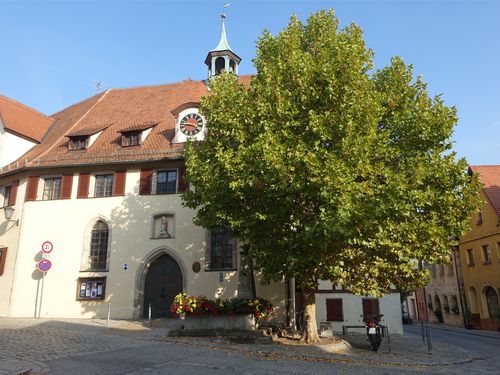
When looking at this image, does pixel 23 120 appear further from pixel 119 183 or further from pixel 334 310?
pixel 334 310

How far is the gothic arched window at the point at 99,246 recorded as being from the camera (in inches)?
870

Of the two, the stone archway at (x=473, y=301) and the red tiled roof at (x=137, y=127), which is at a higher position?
the red tiled roof at (x=137, y=127)

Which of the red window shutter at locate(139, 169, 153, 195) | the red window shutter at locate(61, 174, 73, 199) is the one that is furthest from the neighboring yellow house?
the red window shutter at locate(61, 174, 73, 199)

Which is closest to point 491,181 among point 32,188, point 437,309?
point 437,309

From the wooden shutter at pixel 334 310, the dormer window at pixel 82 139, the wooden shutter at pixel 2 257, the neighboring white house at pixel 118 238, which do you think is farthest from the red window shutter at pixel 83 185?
the wooden shutter at pixel 334 310

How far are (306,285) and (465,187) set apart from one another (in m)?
5.79

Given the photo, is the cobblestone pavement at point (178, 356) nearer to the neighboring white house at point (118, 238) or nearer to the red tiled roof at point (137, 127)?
the neighboring white house at point (118, 238)

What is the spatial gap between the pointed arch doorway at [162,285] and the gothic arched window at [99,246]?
2.51m

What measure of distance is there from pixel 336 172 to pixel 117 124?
1777 cm

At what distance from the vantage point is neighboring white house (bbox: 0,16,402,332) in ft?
69.3

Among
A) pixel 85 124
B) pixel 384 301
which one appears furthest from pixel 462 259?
pixel 85 124

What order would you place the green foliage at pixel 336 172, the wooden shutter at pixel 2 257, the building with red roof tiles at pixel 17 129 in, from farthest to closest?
the building with red roof tiles at pixel 17 129, the wooden shutter at pixel 2 257, the green foliage at pixel 336 172

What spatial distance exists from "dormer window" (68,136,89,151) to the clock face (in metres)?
5.69

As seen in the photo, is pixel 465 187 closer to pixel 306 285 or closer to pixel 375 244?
pixel 375 244
